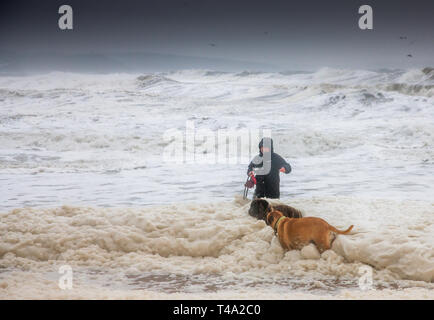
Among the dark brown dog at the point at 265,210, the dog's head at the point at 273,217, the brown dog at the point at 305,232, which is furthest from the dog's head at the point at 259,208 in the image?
the brown dog at the point at 305,232

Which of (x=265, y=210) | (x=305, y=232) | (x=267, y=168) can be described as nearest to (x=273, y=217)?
(x=305, y=232)

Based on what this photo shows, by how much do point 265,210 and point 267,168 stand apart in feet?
2.53

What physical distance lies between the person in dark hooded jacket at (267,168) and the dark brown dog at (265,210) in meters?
0.54

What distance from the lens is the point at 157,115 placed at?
26141 millimetres

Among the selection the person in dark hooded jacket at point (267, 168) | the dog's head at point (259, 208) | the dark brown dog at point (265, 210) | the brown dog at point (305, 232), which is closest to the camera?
the brown dog at point (305, 232)

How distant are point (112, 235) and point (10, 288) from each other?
1484mm

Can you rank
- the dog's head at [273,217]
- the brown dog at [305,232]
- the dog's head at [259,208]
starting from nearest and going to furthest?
the brown dog at [305,232] < the dog's head at [273,217] < the dog's head at [259,208]

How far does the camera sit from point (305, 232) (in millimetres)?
4070

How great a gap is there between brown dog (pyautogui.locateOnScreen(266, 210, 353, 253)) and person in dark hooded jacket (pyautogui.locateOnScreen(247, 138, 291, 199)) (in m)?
1.40

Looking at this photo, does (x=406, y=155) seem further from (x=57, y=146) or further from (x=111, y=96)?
(x=111, y=96)

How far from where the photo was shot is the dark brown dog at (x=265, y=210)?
4750 millimetres

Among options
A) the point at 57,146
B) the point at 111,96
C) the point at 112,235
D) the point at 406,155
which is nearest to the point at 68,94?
the point at 111,96

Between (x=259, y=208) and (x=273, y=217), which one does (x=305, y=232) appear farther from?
(x=259, y=208)

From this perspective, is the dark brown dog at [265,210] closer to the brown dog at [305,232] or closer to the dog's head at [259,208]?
the dog's head at [259,208]
